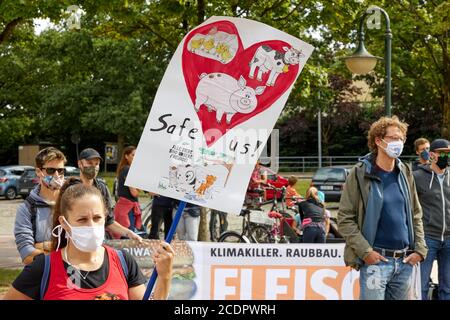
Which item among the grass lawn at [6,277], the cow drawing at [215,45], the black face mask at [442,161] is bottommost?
the grass lawn at [6,277]

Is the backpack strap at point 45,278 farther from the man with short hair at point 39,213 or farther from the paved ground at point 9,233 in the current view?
the paved ground at point 9,233

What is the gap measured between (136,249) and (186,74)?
157 inches

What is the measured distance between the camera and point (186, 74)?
3990mm

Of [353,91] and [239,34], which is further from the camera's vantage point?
[353,91]

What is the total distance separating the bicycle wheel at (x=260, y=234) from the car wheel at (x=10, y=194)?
21.1 metres

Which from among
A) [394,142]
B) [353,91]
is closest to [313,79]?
[394,142]

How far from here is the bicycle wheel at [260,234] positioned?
11.6 meters

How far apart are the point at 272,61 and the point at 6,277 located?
6756mm

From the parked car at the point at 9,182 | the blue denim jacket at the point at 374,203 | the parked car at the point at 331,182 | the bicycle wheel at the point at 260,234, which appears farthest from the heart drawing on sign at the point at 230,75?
the parked car at the point at 9,182

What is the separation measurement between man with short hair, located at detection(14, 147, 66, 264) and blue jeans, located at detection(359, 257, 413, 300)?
2.30 metres

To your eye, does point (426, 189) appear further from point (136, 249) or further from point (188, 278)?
point (136, 249)

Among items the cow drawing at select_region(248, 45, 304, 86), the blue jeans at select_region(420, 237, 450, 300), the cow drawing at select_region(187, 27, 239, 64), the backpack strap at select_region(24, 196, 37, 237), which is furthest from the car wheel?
the cow drawing at select_region(248, 45, 304, 86)

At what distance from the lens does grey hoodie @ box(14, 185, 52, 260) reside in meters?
4.93

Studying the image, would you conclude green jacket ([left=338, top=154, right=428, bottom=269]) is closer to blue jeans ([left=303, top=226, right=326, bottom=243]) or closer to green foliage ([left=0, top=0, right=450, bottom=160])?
blue jeans ([left=303, top=226, right=326, bottom=243])
